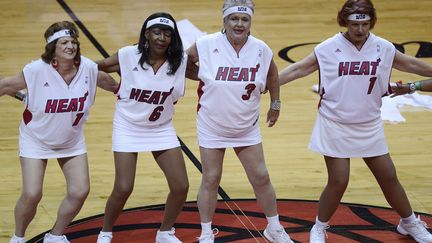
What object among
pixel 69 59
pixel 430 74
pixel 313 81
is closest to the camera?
pixel 69 59

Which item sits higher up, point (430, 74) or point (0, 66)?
point (430, 74)

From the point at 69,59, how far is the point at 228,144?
1.19 meters

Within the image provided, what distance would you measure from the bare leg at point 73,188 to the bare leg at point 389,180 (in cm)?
194

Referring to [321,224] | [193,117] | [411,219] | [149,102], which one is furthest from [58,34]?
[193,117]

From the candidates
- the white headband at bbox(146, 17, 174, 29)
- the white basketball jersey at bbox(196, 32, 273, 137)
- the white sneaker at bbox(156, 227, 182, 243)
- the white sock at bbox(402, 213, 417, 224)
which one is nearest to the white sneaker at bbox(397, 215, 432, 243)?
the white sock at bbox(402, 213, 417, 224)

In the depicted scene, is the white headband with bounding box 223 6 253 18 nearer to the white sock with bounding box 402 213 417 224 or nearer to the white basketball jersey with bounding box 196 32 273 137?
the white basketball jersey with bounding box 196 32 273 137

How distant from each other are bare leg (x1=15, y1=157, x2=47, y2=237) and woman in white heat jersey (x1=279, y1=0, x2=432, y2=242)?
1783 millimetres

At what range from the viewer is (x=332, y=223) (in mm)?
7816

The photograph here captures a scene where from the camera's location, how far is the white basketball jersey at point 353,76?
705cm

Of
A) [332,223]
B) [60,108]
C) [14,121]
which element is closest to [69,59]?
[60,108]

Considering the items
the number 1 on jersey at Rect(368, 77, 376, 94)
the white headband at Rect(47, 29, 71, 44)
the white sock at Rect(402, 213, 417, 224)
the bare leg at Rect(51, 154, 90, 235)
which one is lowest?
the white sock at Rect(402, 213, 417, 224)

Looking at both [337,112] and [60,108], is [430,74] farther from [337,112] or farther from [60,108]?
[60,108]

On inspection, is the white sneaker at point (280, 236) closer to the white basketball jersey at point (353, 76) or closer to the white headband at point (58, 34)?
the white basketball jersey at point (353, 76)

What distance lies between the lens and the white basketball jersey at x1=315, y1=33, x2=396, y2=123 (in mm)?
7051
